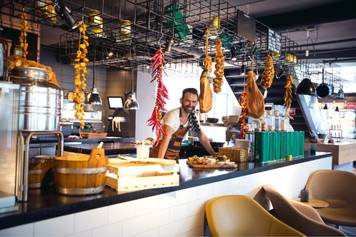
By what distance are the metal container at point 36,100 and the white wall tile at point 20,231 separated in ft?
1.30

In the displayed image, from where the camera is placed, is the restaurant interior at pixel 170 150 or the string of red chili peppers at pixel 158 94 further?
the string of red chili peppers at pixel 158 94

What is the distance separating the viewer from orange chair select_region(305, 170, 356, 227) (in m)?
3.18

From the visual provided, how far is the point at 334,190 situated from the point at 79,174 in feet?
9.08

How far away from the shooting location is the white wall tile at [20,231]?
47.6 inches

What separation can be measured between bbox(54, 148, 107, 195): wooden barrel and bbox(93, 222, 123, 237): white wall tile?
7.1 inches

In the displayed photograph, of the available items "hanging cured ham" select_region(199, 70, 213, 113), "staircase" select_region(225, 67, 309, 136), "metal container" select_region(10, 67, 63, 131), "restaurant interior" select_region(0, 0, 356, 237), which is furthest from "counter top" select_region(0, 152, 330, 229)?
"staircase" select_region(225, 67, 309, 136)

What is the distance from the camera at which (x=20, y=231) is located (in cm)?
125

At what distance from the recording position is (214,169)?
2.47 meters

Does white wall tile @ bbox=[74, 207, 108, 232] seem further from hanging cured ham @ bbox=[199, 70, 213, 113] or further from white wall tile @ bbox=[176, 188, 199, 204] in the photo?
hanging cured ham @ bbox=[199, 70, 213, 113]

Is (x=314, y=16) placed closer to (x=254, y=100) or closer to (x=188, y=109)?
(x=254, y=100)

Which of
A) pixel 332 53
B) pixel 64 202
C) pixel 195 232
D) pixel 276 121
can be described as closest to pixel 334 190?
pixel 276 121

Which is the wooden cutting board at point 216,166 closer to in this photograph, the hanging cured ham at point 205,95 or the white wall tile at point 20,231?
the hanging cured ham at point 205,95

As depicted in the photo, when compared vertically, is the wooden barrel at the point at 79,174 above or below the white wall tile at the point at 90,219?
above

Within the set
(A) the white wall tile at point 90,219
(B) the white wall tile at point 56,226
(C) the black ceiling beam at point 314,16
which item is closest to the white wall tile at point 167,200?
(A) the white wall tile at point 90,219
